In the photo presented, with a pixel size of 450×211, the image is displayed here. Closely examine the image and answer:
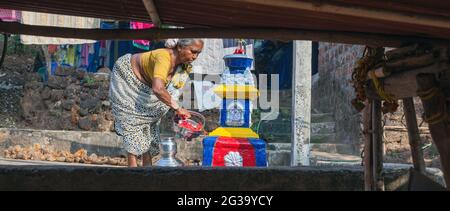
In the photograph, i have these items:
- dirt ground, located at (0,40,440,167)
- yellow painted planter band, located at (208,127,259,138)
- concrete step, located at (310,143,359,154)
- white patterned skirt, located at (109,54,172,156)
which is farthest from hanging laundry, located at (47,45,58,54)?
yellow painted planter band, located at (208,127,259,138)

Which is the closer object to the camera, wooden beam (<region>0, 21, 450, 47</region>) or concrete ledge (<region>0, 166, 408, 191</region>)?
wooden beam (<region>0, 21, 450, 47</region>)

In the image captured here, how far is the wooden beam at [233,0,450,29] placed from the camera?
6.51 ft

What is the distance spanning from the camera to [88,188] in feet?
11.9

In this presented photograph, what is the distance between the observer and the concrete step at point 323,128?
33.1 feet

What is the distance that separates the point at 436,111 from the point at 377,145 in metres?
0.70

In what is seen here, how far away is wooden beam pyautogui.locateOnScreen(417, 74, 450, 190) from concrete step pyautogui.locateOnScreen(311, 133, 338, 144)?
296 inches

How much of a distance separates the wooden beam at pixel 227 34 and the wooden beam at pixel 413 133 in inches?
18.7

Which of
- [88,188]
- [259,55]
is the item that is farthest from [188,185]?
[259,55]

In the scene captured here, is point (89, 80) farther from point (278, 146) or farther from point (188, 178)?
point (188, 178)

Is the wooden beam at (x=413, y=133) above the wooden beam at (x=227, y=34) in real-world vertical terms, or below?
below

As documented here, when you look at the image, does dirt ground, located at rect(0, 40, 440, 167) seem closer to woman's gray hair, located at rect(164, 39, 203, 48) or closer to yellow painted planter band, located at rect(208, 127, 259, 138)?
yellow painted planter band, located at rect(208, 127, 259, 138)

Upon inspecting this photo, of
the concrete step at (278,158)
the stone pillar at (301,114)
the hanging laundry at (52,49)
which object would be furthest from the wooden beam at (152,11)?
the hanging laundry at (52,49)

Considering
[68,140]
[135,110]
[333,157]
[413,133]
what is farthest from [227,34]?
[68,140]

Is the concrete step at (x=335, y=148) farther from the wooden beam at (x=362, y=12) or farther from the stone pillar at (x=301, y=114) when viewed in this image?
the wooden beam at (x=362, y=12)
